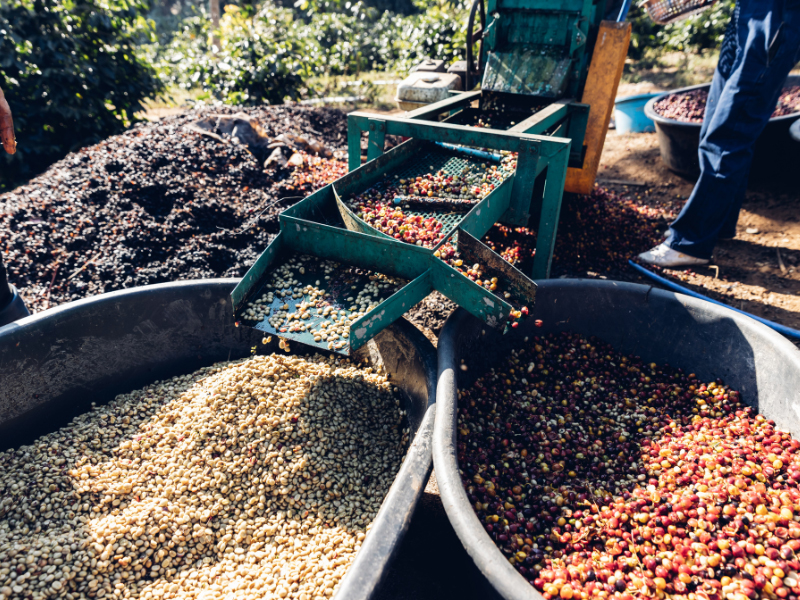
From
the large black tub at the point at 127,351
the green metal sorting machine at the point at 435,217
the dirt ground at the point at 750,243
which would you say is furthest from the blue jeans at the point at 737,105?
the large black tub at the point at 127,351

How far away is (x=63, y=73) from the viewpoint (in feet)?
20.1

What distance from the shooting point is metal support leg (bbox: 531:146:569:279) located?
3.16 metres

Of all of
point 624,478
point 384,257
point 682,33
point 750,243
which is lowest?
point 624,478

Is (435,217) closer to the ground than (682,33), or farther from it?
closer to the ground

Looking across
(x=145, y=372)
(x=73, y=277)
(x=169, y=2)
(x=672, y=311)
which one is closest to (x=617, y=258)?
(x=672, y=311)

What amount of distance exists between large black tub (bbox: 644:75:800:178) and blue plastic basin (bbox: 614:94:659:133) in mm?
1439

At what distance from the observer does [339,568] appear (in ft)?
6.71

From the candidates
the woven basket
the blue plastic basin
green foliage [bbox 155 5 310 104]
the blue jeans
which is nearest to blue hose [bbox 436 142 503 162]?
the blue jeans

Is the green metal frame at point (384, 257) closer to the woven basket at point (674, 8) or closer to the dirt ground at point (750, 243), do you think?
the dirt ground at point (750, 243)

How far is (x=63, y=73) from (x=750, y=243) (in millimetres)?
8117

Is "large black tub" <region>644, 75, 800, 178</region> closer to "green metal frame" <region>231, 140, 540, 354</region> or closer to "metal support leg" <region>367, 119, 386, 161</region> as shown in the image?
"green metal frame" <region>231, 140, 540, 354</region>

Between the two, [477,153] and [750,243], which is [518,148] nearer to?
[477,153]

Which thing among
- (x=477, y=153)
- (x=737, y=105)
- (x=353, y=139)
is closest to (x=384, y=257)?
(x=353, y=139)

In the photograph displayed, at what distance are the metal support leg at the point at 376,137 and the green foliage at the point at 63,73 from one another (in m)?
4.80
